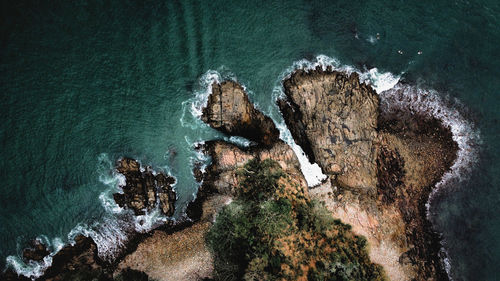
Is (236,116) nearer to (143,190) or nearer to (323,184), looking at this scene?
(323,184)

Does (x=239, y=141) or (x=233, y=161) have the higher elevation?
(x=239, y=141)

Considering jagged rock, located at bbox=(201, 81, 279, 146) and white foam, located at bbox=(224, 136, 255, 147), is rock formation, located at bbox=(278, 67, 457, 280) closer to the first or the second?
jagged rock, located at bbox=(201, 81, 279, 146)

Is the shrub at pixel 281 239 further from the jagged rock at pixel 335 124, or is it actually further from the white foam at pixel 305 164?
the jagged rock at pixel 335 124

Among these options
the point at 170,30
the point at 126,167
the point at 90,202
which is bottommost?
the point at 90,202

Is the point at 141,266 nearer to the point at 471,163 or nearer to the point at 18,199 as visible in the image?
the point at 18,199

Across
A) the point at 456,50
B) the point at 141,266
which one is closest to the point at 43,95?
the point at 141,266

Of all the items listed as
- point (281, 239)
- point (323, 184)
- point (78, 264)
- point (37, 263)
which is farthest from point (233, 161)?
point (37, 263)

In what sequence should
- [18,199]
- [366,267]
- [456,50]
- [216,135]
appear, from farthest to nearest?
[456,50]
[216,135]
[18,199]
[366,267]
